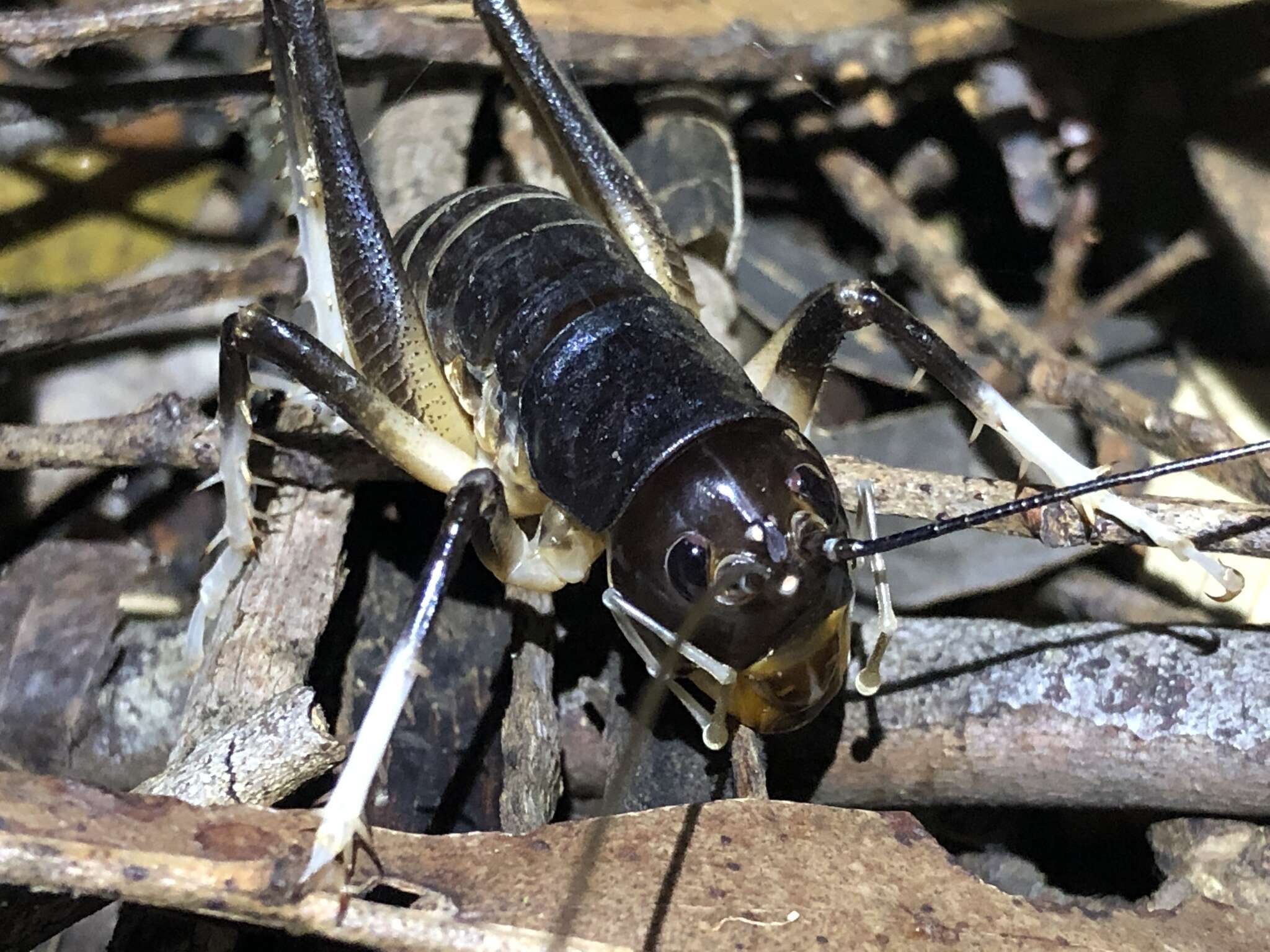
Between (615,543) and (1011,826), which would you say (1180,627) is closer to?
(1011,826)

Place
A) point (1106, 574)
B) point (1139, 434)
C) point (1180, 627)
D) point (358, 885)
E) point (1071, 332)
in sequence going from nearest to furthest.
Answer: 1. point (358, 885)
2. point (1180, 627)
3. point (1139, 434)
4. point (1106, 574)
5. point (1071, 332)

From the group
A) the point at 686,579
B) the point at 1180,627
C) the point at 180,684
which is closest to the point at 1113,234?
the point at 1180,627

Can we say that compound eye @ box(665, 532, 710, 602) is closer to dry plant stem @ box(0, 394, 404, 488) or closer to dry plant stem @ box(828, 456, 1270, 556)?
dry plant stem @ box(828, 456, 1270, 556)

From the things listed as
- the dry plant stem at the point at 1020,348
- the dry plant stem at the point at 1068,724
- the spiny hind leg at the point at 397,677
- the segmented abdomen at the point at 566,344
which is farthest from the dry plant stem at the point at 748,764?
the dry plant stem at the point at 1020,348

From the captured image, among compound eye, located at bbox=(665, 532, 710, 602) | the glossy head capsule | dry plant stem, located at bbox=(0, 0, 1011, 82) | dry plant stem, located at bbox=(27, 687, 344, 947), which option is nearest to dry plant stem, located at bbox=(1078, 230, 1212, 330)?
dry plant stem, located at bbox=(0, 0, 1011, 82)

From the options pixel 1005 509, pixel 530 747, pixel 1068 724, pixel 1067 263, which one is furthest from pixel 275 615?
pixel 1067 263
